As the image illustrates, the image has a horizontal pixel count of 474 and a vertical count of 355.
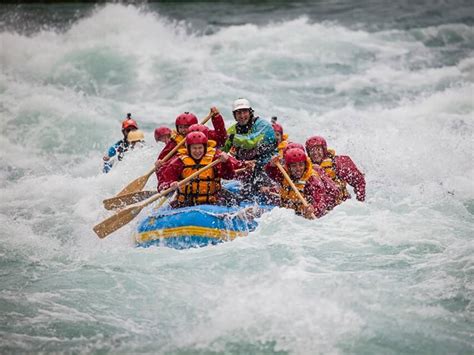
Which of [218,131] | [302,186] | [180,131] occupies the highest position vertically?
[180,131]

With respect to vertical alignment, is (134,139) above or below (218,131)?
below

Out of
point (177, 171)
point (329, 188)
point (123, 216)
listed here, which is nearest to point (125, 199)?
point (123, 216)

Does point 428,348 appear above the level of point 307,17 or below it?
below

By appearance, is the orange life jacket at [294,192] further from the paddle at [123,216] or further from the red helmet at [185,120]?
the red helmet at [185,120]

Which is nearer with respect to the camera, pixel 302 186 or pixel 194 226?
pixel 194 226

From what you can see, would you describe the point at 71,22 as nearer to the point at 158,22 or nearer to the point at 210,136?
the point at 158,22

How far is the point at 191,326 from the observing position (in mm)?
5711

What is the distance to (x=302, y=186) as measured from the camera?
25.2ft

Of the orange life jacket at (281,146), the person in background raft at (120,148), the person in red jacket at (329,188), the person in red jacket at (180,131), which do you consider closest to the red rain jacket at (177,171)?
the person in red jacket at (329,188)

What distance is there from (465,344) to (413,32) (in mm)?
17803

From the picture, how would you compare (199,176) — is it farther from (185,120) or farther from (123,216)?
(185,120)

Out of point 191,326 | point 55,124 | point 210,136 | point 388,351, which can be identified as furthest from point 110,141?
point 388,351

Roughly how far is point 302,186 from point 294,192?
0.46 ft

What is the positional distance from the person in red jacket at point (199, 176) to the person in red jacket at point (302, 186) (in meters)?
0.72
